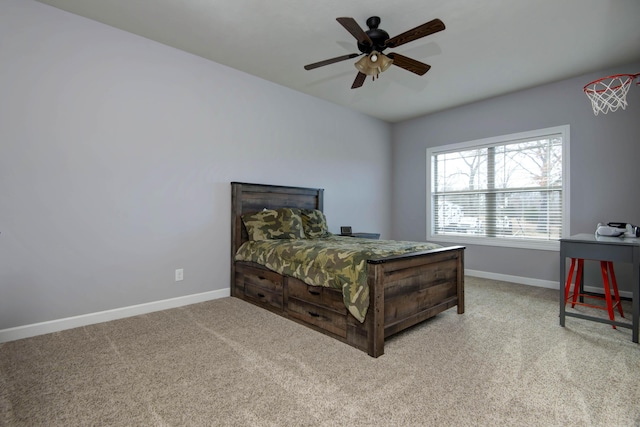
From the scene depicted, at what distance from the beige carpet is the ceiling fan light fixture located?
2192 mm

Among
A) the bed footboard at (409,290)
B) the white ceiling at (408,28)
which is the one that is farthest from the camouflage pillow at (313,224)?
the white ceiling at (408,28)

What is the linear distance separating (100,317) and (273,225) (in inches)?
69.6

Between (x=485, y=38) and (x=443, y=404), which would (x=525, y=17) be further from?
(x=443, y=404)

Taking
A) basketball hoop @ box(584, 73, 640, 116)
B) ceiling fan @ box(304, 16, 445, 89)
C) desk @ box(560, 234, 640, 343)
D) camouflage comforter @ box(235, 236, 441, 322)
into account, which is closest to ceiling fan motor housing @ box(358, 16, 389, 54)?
ceiling fan @ box(304, 16, 445, 89)

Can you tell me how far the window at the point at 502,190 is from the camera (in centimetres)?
398

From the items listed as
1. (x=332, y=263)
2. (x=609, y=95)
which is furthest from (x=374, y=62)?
(x=609, y=95)

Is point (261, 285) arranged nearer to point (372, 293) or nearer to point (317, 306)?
point (317, 306)

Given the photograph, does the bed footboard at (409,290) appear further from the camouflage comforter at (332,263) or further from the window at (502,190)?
the window at (502,190)

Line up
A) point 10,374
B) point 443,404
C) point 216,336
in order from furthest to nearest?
point 216,336, point 10,374, point 443,404

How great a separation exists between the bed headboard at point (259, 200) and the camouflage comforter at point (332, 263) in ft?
1.67

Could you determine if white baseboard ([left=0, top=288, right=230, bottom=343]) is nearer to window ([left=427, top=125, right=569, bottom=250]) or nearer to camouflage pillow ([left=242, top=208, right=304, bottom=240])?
camouflage pillow ([left=242, top=208, right=304, bottom=240])

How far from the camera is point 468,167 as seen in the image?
15.8ft

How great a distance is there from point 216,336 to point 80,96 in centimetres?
231

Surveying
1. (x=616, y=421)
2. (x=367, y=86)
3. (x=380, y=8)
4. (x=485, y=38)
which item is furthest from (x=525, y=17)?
(x=616, y=421)
